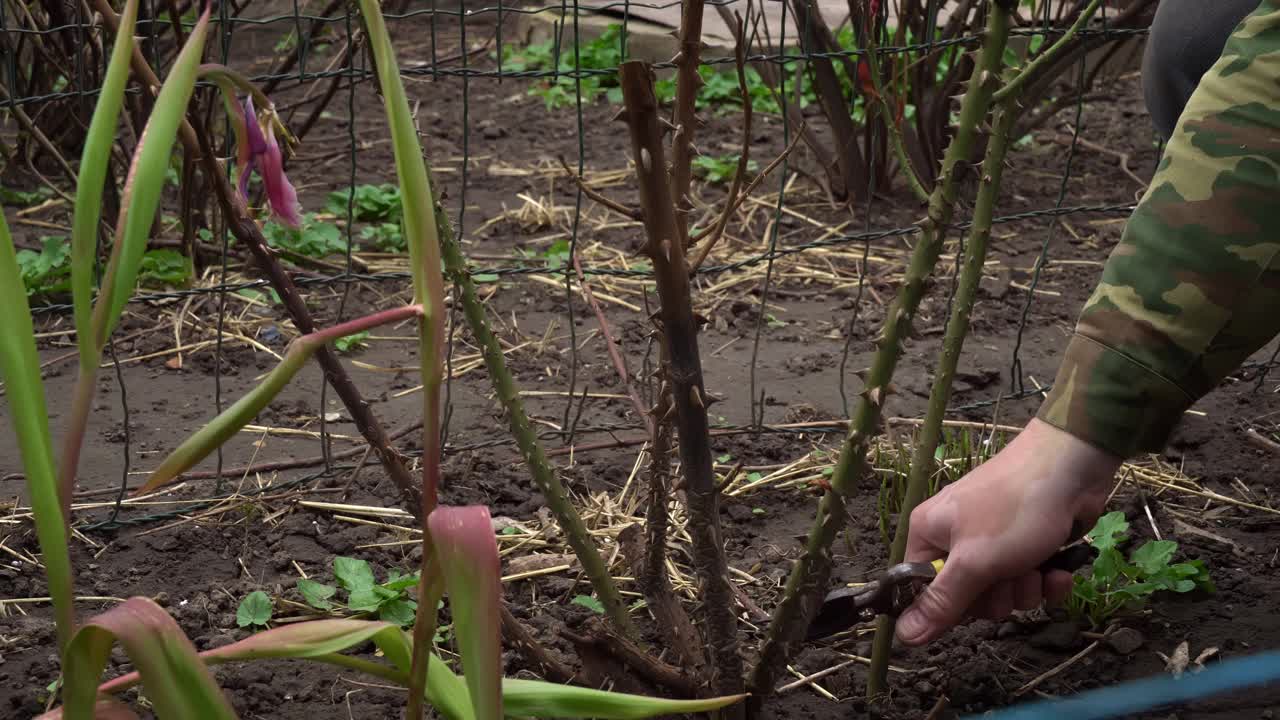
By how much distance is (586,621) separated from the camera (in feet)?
5.19

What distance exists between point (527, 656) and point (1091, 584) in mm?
798

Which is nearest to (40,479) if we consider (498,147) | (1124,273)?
(1124,273)

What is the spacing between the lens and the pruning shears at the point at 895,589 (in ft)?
3.86

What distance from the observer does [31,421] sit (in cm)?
80

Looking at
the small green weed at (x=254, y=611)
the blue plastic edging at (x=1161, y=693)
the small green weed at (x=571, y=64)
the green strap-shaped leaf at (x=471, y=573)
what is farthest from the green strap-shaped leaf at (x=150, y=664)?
the small green weed at (x=571, y=64)

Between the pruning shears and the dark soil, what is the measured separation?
0.76 ft

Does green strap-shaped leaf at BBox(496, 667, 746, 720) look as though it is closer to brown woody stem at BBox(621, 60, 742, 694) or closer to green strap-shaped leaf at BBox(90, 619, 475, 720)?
green strap-shaped leaf at BBox(90, 619, 475, 720)

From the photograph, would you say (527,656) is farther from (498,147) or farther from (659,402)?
(498,147)

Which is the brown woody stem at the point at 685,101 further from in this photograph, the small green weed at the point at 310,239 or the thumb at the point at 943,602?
the small green weed at the point at 310,239

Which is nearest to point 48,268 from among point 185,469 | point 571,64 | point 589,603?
point 589,603

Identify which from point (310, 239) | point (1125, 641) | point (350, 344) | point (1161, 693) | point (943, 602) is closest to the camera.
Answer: point (1161, 693)

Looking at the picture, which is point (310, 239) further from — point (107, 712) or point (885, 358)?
point (107, 712)

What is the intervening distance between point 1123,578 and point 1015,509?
805 millimetres

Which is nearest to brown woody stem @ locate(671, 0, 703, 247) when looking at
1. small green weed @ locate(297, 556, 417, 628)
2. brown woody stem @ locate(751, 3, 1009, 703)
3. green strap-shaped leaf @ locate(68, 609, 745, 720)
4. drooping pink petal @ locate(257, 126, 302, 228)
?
brown woody stem @ locate(751, 3, 1009, 703)
